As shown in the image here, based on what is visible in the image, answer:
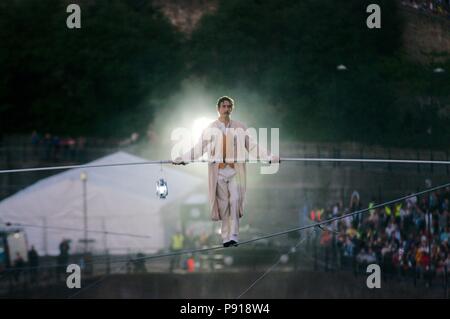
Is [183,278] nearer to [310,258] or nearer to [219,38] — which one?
[310,258]

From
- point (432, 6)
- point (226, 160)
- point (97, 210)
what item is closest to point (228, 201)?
point (226, 160)

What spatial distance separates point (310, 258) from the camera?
145ft

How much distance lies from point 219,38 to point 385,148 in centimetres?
1683

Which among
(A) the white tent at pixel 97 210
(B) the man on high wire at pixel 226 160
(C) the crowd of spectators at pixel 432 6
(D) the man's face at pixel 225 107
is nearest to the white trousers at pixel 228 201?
(B) the man on high wire at pixel 226 160

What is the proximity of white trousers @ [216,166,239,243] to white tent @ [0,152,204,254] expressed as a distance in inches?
864

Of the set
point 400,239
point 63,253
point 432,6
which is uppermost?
point 432,6

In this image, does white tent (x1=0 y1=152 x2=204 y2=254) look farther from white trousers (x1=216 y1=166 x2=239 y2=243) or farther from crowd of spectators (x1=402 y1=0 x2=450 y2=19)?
white trousers (x1=216 y1=166 x2=239 y2=243)

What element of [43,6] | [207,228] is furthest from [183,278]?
[43,6]

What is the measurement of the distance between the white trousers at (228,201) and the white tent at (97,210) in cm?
2195

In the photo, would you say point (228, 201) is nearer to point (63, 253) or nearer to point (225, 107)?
point (225, 107)

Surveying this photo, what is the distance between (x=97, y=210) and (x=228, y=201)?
2325 cm

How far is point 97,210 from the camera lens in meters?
47.3

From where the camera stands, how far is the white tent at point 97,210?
153ft

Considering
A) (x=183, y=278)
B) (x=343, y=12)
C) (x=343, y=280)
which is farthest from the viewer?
(x=343, y=12)
